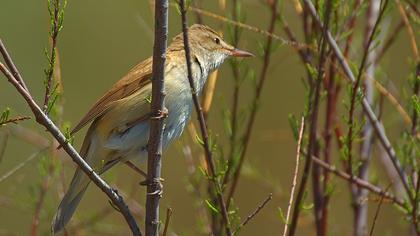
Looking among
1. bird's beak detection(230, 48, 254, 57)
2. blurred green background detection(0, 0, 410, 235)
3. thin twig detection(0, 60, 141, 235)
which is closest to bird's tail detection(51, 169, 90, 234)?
thin twig detection(0, 60, 141, 235)

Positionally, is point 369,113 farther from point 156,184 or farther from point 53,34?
point 53,34

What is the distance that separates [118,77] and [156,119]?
169 inches

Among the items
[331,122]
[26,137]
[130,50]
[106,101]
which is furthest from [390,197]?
[130,50]

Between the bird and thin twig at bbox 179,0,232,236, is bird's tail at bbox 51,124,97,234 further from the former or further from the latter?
thin twig at bbox 179,0,232,236

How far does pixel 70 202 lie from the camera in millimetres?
4285

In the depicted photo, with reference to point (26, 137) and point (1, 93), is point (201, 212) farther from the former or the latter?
point (1, 93)

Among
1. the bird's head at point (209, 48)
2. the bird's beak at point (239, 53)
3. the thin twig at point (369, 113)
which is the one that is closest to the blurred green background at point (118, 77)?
the bird's head at point (209, 48)

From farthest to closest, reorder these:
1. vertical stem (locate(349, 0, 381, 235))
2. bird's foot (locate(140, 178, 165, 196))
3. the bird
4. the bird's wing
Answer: vertical stem (locate(349, 0, 381, 235))
the bird's wing
the bird
bird's foot (locate(140, 178, 165, 196))

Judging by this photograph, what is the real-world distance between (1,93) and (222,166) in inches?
168

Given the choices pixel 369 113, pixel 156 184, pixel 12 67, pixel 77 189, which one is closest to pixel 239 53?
pixel 369 113

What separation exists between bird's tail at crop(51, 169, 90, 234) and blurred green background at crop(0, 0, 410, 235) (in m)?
2.07

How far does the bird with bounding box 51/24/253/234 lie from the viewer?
4086mm

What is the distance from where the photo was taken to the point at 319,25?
374cm

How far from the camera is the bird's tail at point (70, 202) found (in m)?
4.17
